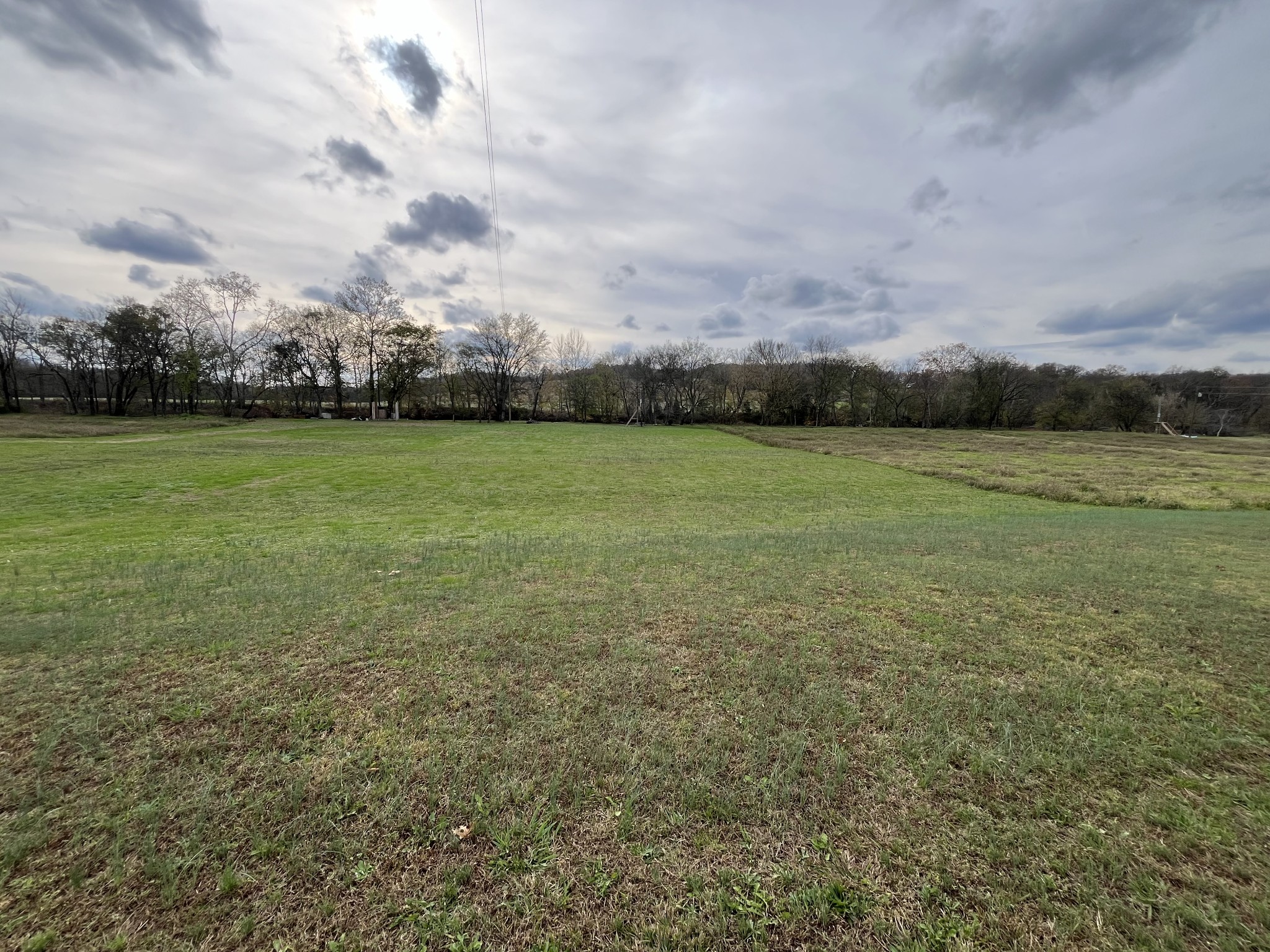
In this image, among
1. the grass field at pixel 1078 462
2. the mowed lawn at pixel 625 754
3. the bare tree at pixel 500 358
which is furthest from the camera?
the bare tree at pixel 500 358

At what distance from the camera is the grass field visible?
68.6ft

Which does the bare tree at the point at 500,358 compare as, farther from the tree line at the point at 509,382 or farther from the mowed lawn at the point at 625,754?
the mowed lawn at the point at 625,754

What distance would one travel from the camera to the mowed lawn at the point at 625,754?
2250mm

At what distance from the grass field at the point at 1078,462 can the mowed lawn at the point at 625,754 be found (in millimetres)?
16891

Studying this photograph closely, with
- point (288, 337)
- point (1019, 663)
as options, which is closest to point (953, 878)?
point (1019, 663)

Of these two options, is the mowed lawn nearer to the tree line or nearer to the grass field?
the grass field

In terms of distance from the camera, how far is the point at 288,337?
203ft

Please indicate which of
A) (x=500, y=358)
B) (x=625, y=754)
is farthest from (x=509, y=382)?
(x=625, y=754)

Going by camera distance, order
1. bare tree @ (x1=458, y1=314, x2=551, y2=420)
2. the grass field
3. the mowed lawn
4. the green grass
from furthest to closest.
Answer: bare tree @ (x1=458, y1=314, x2=551, y2=420)
the green grass
the grass field
the mowed lawn

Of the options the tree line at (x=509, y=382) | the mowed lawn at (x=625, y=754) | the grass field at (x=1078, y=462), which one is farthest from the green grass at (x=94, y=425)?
the grass field at (x=1078, y=462)

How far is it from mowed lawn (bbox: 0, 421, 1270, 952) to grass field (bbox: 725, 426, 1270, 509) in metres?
16.9

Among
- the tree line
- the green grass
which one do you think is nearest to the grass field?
the tree line

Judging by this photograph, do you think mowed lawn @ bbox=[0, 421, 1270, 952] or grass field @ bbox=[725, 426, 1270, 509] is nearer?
mowed lawn @ bbox=[0, 421, 1270, 952]

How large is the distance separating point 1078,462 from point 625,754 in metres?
44.4
